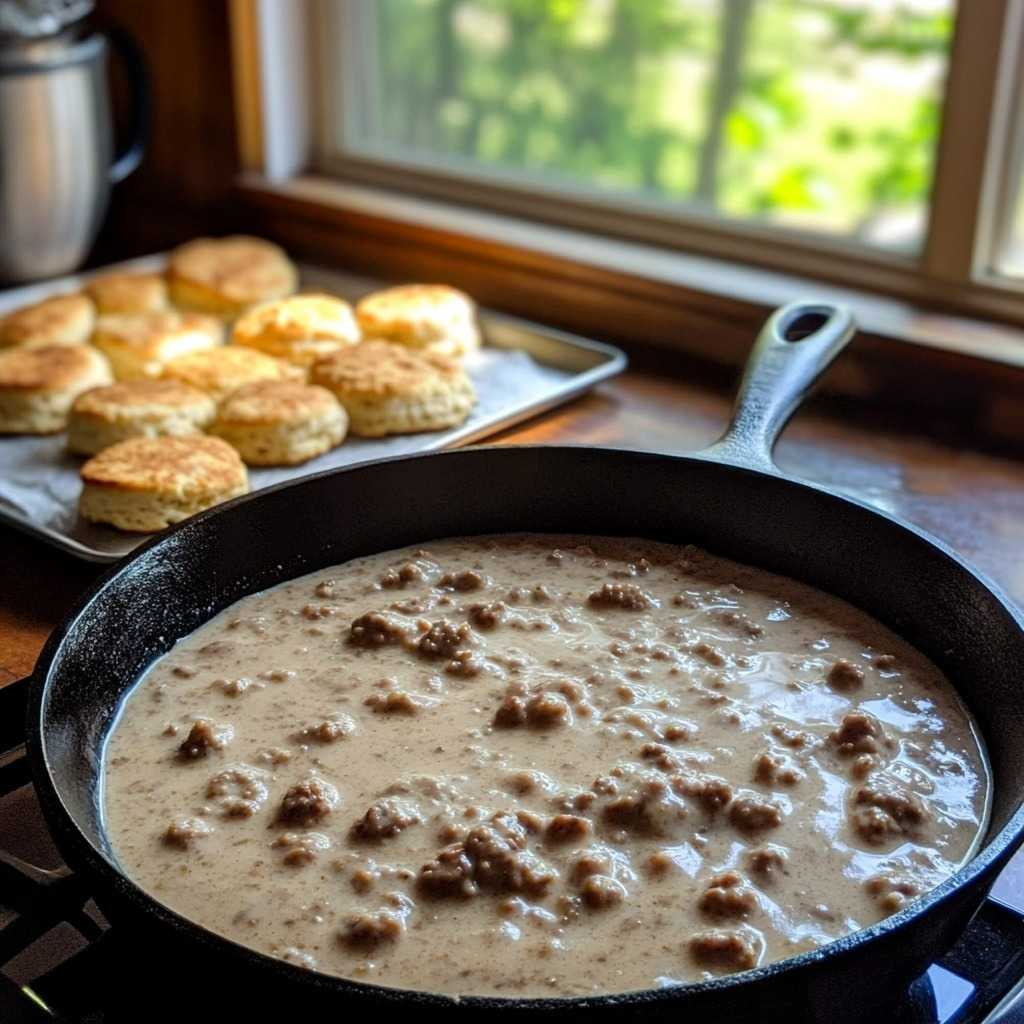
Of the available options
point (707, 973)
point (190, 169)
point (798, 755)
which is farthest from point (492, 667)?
point (190, 169)

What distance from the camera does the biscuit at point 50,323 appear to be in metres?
1.89

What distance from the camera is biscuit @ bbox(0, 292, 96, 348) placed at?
1895 millimetres

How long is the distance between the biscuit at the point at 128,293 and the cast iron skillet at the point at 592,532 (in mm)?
950

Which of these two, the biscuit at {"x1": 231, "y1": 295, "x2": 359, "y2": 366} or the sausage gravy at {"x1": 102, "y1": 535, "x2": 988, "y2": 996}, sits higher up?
the sausage gravy at {"x1": 102, "y1": 535, "x2": 988, "y2": 996}

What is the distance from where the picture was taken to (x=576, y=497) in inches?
50.3

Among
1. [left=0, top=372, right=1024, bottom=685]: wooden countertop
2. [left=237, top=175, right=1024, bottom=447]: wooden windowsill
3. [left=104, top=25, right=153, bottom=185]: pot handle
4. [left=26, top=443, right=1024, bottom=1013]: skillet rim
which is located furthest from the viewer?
[left=104, top=25, right=153, bottom=185]: pot handle

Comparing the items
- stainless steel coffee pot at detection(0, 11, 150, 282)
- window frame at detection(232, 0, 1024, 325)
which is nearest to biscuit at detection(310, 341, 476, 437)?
window frame at detection(232, 0, 1024, 325)

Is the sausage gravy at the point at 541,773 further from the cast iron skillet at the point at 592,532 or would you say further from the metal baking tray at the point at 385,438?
the metal baking tray at the point at 385,438

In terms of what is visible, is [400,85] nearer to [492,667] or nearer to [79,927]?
[492,667]

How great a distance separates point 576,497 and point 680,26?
1040 millimetres

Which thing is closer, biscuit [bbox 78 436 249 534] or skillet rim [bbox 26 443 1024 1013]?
skillet rim [bbox 26 443 1024 1013]

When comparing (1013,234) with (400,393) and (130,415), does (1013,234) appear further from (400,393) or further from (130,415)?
(130,415)

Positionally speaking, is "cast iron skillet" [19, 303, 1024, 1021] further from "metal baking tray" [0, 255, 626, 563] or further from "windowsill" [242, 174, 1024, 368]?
"windowsill" [242, 174, 1024, 368]

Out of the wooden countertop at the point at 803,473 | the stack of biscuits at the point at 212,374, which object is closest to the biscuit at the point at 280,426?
the stack of biscuits at the point at 212,374
